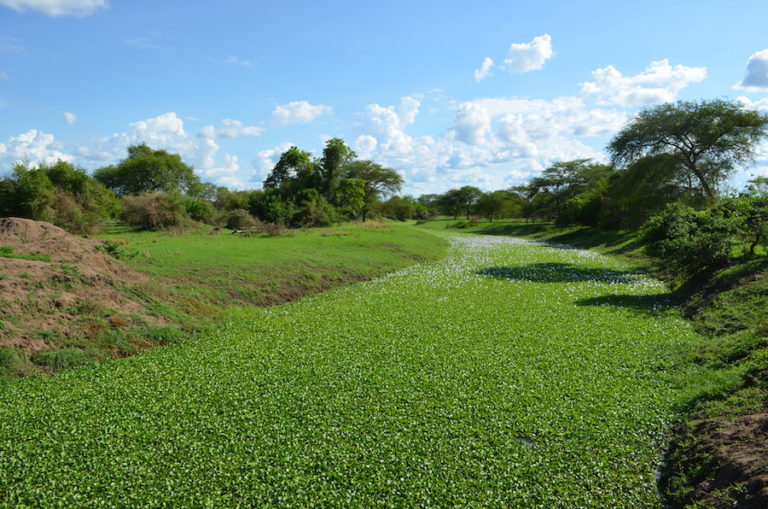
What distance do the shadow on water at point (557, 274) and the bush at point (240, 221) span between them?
26.1m

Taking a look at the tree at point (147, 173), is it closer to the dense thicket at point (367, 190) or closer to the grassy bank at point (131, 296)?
the dense thicket at point (367, 190)

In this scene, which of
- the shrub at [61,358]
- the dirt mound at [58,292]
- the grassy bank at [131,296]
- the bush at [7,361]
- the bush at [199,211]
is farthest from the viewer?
the bush at [199,211]

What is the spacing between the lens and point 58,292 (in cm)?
1257

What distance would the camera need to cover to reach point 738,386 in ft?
26.6

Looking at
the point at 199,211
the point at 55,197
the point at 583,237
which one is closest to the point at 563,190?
the point at 583,237

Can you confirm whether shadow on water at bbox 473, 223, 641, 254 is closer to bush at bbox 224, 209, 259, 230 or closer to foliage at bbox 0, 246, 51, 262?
bush at bbox 224, 209, 259, 230

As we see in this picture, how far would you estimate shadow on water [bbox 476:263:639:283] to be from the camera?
75.2ft

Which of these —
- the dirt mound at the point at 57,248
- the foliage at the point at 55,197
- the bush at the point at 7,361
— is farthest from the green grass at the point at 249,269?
the foliage at the point at 55,197

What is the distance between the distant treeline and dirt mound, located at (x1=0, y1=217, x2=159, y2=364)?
51.8 ft

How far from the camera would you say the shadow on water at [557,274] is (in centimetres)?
2291

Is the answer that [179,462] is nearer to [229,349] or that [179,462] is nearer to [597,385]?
[229,349]

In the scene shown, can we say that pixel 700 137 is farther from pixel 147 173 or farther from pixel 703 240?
pixel 147 173

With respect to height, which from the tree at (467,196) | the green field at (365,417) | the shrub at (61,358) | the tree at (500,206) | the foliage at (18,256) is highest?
the tree at (467,196)

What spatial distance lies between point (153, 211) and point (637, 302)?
1420 inches
